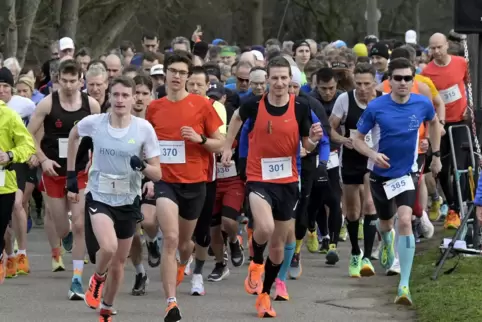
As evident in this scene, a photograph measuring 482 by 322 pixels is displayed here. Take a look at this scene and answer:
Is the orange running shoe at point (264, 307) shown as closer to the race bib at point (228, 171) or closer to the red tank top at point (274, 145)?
the red tank top at point (274, 145)

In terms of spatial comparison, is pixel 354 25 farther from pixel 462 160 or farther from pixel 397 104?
pixel 397 104

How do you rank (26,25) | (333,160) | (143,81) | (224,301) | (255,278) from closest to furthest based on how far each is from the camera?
(255,278), (224,301), (143,81), (333,160), (26,25)

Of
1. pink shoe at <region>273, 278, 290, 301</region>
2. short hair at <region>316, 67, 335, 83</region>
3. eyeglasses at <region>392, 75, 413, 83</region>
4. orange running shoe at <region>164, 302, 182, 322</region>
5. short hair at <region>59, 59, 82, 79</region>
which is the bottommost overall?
orange running shoe at <region>164, 302, 182, 322</region>

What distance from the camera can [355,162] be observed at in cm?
1358

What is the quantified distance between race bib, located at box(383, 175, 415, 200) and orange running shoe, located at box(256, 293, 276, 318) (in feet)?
4.92

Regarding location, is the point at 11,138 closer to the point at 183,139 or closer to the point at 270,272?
the point at 183,139

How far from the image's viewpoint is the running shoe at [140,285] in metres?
12.1

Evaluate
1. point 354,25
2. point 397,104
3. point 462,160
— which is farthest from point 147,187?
point 354,25

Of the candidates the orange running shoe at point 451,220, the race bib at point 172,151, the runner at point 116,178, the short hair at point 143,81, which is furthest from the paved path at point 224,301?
the orange running shoe at point 451,220

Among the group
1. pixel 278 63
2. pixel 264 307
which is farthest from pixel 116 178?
pixel 278 63

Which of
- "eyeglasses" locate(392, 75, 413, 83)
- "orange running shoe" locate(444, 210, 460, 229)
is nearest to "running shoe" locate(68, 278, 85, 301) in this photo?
"eyeglasses" locate(392, 75, 413, 83)

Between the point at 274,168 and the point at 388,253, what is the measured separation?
7.94 feet

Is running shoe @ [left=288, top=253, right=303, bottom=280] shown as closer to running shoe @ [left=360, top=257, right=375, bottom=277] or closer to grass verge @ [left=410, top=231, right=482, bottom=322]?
running shoe @ [left=360, top=257, right=375, bottom=277]

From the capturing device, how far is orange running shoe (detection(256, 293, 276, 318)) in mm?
10906
